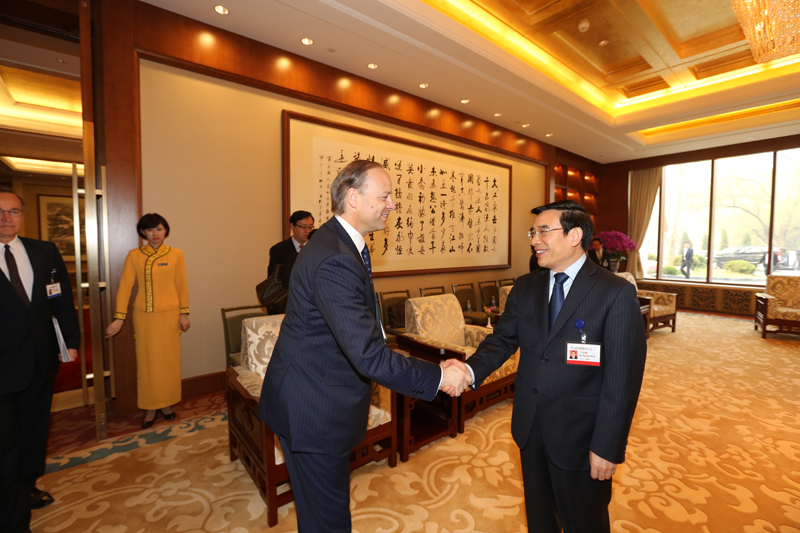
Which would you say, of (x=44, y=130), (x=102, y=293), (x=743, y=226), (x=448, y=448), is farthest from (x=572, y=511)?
(x=743, y=226)

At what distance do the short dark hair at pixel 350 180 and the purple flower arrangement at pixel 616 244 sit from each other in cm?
703

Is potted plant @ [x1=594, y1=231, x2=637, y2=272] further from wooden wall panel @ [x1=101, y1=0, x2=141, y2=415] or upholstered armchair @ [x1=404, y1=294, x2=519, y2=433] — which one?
wooden wall panel @ [x1=101, y1=0, x2=141, y2=415]

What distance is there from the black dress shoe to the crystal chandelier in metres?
5.82

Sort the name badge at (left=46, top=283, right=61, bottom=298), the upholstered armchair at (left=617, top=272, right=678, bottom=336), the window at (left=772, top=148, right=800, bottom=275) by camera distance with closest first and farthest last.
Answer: the name badge at (left=46, top=283, right=61, bottom=298) < the upholstered armchair at (left=617, top=272, right=678, bottom=336) < the window at (left=772, top=148, right=800, bottom=275)

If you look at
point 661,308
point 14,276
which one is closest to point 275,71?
point 14,276

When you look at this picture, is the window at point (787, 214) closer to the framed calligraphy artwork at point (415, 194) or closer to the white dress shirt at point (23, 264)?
the framed calligraphy artwork at point (415, 194)

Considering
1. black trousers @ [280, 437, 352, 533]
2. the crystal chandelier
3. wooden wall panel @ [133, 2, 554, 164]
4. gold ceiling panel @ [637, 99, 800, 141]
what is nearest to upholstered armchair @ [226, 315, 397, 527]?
black trousers @ [280, 437, 352, 533]

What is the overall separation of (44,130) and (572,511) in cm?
757

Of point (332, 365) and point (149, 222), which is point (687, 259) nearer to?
point (332, 365)

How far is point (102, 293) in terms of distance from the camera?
3.16 m

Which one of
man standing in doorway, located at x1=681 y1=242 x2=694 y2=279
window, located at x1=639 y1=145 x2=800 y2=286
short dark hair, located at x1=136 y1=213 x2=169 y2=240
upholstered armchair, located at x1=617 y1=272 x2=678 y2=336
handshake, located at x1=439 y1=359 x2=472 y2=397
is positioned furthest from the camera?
man standing in doorway, located at x1=681 y1=242 x2=694 y2=279

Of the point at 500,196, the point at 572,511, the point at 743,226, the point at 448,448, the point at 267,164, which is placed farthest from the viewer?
the point at 743,226

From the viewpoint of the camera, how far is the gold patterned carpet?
1.99 meters

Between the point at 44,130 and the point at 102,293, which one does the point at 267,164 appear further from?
the point at 44,130
